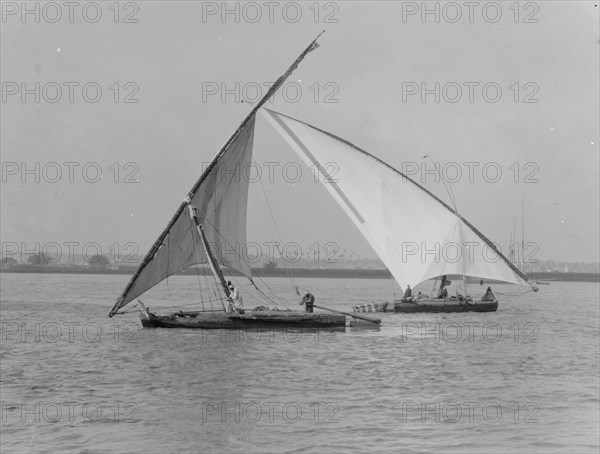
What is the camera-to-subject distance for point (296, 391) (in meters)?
21.4

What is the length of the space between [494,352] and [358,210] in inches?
488

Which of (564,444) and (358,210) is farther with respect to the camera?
(358,210)

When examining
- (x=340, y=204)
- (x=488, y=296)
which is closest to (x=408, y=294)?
(x=488, y=296)

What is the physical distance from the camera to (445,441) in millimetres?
15883

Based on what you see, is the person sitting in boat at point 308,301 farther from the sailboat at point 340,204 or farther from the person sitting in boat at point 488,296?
the person sitting in boat at point 488,296

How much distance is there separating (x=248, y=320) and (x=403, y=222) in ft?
46.2

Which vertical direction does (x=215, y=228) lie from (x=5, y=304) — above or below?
above

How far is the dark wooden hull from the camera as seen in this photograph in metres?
32.2

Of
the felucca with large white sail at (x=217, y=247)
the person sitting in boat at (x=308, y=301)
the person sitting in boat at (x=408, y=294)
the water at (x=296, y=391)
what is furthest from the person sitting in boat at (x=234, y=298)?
the person sitting in boat at (x=408, y=294)

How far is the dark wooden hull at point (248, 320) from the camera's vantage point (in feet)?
106

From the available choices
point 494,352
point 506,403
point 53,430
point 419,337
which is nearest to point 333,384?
point 506,403

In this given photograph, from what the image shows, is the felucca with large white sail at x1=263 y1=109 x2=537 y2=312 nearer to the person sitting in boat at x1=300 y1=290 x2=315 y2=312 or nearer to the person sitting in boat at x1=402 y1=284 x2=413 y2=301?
the person sitting in boat at x1=402 y1=284 x2=413 y2=301

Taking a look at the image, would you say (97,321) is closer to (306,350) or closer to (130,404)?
(306,350)

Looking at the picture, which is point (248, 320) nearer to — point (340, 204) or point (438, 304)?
point (340, 204)
